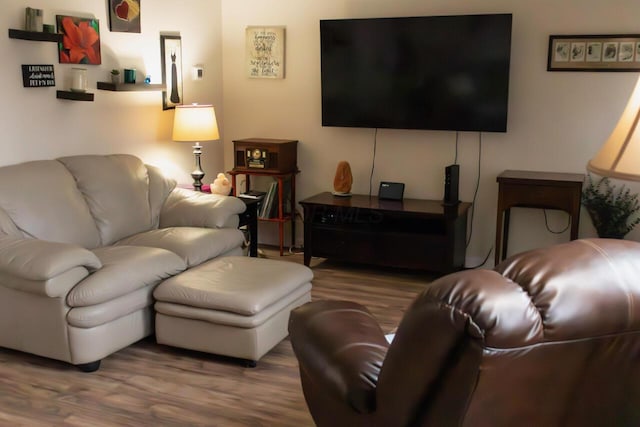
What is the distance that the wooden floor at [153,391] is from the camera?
2889 millimetres

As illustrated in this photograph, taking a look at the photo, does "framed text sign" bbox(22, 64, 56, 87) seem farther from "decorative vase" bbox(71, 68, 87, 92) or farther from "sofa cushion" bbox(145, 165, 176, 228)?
"sofa cushion" bbox(145, 165, 176, 228)


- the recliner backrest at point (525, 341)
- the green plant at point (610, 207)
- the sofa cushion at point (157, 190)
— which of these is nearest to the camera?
the recliner backrest at point (525, 341)

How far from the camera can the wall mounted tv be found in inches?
186

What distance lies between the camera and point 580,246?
1.50m

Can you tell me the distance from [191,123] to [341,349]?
3232 mm

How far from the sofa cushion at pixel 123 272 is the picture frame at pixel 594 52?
2.97 m

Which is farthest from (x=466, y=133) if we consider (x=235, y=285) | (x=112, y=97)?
(x=112, y=97)

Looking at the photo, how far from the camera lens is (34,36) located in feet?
12.7

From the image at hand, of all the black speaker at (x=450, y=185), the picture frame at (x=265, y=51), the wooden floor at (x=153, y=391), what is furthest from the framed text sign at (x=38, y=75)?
the black speaker at (x=450, y=185)

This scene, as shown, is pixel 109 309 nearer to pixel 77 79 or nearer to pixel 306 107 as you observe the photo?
pixel 77 79

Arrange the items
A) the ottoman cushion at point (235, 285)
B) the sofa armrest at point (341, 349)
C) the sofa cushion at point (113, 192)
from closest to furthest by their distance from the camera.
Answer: the sofa armrest at point (341, 349)
the ottoman cushion at point (235, 285)
the sofa cushion at point (113, 192)

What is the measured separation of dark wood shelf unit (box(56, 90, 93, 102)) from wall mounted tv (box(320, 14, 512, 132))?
188 cm

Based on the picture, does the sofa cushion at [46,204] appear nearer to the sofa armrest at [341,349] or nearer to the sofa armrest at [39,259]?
the sofa armrest at [39,259]

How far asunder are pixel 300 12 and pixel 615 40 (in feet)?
7.88
